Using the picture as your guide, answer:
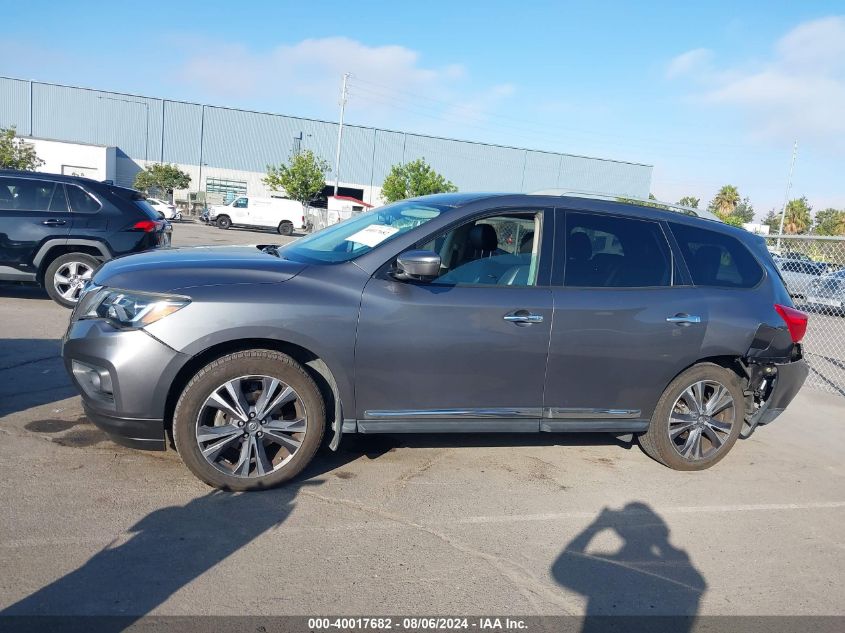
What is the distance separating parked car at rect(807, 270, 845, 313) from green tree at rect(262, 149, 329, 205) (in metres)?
45.0

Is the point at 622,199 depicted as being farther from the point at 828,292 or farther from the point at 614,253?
the point at 828,292

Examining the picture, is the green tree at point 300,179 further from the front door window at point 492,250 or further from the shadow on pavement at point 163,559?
the shadow on pavement at point 163,559

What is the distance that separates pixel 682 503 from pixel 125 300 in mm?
3722

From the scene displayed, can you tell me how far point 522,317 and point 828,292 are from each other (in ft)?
33.6

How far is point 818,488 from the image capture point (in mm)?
5109

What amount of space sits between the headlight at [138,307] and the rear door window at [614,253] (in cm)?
248

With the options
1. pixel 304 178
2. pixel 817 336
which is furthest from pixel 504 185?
pixel 817 336

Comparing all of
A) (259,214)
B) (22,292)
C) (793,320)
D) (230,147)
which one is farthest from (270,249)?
(230,147)

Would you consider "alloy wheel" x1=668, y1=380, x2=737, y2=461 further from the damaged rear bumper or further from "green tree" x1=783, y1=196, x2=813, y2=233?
"green tree" x1=783, y1=196, x2=813, y2=233

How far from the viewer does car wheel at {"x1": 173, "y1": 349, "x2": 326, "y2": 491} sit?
383cm

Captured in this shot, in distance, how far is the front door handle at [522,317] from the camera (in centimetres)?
427

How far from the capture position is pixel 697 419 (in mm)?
4992

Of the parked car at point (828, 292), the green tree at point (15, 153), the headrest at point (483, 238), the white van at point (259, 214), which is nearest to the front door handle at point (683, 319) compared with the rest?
the headrest at point (483, 238)

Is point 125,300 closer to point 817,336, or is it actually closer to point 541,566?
point 541,566
